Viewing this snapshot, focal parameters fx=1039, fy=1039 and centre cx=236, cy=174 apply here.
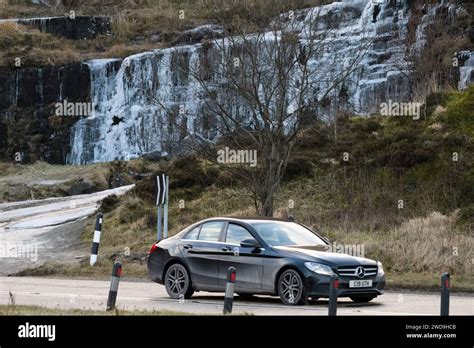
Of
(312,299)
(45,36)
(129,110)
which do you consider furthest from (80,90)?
(312,299)

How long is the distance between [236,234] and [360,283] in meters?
2.46

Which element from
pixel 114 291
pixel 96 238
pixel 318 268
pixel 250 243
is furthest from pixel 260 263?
pixel 96 238

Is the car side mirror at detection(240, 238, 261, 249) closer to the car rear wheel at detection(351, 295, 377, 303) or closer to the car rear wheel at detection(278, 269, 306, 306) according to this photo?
the car rear wheel at detection(278, 269, 306, 306)

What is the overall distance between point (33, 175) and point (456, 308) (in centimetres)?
4234

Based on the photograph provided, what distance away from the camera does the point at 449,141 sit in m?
31.3

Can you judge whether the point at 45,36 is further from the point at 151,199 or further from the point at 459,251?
the point at 459,251

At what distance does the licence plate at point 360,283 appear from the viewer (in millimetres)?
16656

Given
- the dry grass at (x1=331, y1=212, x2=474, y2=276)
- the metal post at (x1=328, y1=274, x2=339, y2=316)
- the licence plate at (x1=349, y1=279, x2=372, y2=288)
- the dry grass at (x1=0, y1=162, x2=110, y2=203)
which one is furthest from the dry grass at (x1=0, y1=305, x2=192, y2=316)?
the dry grass at (x1=0, y1=162, x2=110, y2=203)

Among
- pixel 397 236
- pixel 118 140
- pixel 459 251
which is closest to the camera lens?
pixel 459 251

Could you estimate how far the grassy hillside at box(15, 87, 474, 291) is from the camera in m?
22.9

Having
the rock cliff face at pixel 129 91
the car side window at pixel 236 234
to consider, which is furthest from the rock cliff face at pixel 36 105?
the car side window at pixel 236 234

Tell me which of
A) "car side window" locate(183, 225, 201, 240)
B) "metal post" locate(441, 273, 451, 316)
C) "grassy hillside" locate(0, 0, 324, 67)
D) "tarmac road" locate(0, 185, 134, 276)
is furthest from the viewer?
"grassy hillside" locate(0, 0, 324, 67)

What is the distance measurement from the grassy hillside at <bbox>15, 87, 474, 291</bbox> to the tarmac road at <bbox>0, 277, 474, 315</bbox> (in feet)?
9.79

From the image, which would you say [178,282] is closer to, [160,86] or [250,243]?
[250,243]
